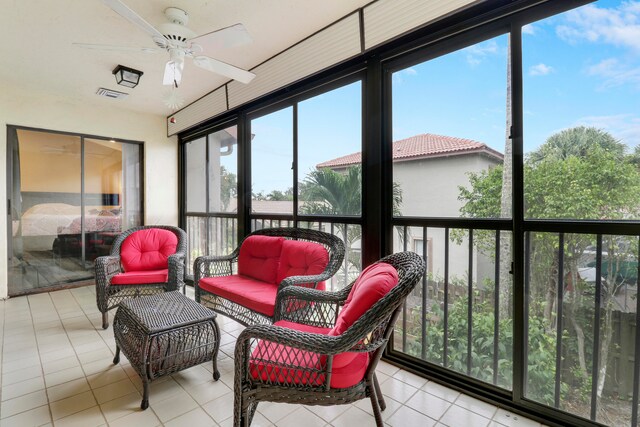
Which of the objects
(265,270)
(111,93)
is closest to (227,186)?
(265,270)

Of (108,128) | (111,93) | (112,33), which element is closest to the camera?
(112,33)

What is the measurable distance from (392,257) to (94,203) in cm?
480

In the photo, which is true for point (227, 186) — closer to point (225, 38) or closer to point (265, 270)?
point (265, 270)

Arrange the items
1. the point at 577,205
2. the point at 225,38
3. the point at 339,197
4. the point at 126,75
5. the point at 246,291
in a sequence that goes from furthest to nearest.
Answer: the point at 126,75 < the point at 339,197 < the point at 246,291 < the point at 225,38 < the point at 577,205

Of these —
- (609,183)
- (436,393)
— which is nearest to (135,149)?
(436,393)

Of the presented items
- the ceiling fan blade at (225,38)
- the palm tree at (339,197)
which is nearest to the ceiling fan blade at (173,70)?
the ceiling fan blade at (225,38)

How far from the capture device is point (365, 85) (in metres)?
2.47

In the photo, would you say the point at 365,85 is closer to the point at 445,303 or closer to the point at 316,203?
the point at 316,203

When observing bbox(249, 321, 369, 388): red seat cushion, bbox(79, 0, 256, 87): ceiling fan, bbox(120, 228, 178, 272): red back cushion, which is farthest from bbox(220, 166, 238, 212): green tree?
bbox(249, 321, 369, 388): red seat cushion

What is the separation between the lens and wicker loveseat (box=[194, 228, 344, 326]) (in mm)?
2305

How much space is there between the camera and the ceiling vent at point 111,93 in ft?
12.7

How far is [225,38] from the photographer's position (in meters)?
1.97

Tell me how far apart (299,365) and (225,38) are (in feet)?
6.61

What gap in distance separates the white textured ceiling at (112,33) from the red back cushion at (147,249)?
1.85 meters
